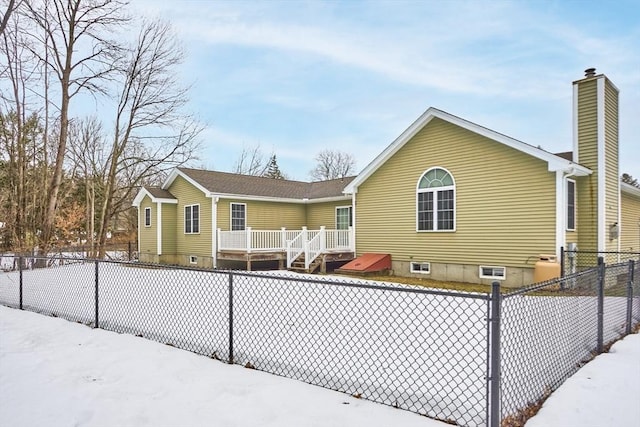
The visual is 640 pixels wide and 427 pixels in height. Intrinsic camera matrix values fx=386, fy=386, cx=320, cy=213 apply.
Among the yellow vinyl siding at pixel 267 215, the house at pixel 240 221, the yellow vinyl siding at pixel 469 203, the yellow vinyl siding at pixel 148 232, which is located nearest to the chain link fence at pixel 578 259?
the yellow vinyl siding at pixel 469 203

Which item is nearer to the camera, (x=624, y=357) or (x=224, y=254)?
(x=624, y=357)

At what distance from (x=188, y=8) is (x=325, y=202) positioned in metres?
9.17

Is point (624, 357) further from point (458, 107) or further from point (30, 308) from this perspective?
point (458, 107)

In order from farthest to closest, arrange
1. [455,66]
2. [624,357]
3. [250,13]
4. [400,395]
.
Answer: [455,66], [250,13], [624,357], [400,395]

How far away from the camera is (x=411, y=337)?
513 centimetres

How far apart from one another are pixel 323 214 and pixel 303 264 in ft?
13.1

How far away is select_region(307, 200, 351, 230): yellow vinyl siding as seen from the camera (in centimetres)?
1700

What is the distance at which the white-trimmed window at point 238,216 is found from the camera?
53.9 feet

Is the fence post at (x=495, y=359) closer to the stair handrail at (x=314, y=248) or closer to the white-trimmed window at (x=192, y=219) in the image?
the stair handrail at (x=314, y=248)

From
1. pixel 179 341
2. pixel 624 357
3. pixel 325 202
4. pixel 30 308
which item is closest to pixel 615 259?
pixel 624 357

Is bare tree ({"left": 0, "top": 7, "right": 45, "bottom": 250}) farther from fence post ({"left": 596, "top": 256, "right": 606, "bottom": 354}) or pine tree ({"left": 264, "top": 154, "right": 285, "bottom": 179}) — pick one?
pine tree ({"left": 264, "top": 154, "right": 285, "bottom": 179})

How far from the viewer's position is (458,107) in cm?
2314

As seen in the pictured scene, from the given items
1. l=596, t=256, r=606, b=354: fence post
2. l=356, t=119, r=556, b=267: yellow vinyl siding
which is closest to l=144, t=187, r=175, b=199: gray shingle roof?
l=356, t=119, r=556, b=267: yellow vinyl siding

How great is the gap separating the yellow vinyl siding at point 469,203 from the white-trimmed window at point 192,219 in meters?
7.79
